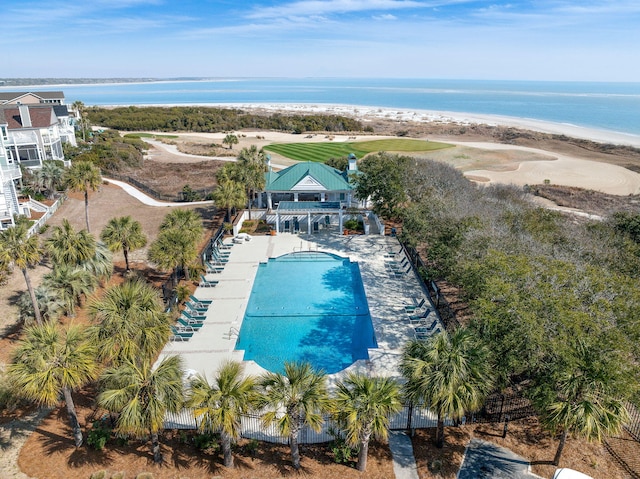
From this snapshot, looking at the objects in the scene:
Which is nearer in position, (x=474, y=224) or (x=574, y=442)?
(x=574, y=442)

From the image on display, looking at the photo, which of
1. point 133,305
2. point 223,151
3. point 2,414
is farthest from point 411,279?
point 223,151

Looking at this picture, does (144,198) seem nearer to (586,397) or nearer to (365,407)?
(365,407)

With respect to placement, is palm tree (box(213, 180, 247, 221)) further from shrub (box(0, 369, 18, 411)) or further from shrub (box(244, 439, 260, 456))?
shrub (box(244, 439, 260, 456))

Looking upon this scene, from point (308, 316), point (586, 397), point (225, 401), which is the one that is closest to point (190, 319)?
point (308, 316)

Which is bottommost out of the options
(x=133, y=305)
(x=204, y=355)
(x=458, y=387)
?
(x=204, y=355)

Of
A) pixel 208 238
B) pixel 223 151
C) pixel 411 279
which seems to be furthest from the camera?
pixel 223 151

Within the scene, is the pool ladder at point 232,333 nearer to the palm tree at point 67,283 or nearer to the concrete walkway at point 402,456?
the palm tree at point 67,283

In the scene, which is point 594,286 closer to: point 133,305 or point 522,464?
point 522,464
